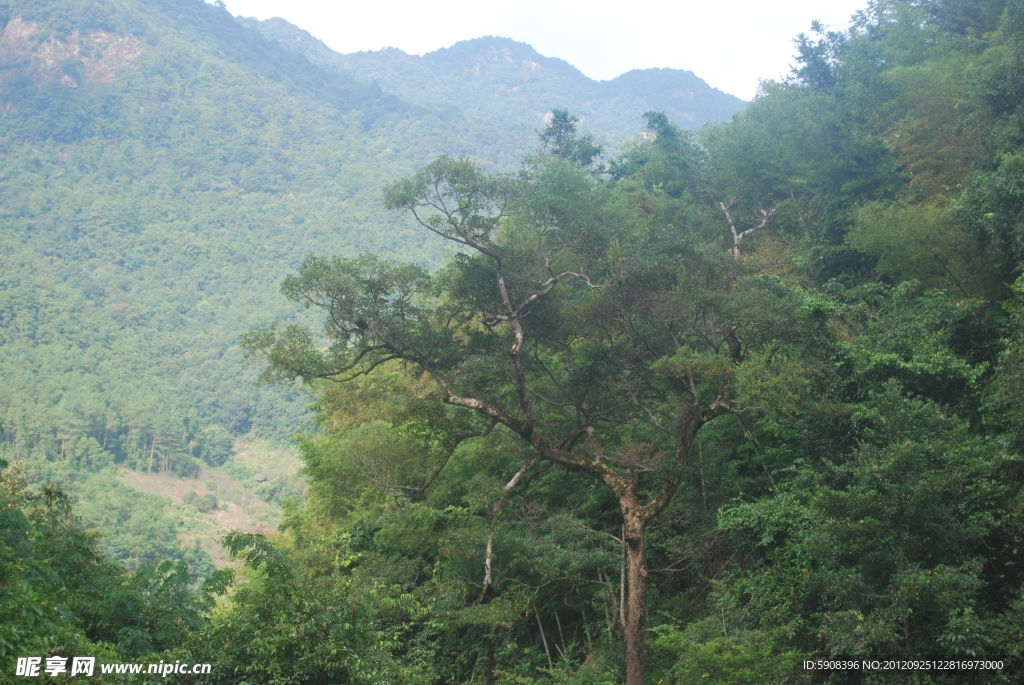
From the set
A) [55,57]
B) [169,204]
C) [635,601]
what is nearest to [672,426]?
[635,601]

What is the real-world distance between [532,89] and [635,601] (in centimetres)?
18547

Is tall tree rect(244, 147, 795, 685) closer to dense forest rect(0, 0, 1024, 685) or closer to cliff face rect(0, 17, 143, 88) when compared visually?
dense forest rect(0, 0, 1024, 685)

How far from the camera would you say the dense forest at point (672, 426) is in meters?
8.62

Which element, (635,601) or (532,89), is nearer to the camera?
(635,601)

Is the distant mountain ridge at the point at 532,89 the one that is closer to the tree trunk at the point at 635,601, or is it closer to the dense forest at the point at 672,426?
the dense forest at the point at 672,426

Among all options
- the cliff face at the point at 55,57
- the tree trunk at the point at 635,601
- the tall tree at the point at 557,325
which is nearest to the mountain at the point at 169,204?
the cliff face at the point at 55,57

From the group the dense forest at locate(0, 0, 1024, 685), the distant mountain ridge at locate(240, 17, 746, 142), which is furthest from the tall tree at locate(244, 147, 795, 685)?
the distant mountain ridge at locate(240, 17, 746, 142)

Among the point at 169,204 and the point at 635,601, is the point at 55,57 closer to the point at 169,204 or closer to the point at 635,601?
the point at 169,204

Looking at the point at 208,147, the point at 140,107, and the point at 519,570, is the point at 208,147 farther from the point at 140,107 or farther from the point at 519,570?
the point at 519,570

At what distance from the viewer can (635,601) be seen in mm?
10680

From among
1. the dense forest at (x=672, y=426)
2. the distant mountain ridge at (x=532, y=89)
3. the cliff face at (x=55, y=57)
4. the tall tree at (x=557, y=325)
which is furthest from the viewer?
the distant mountain ridge at (x=532, y=89)

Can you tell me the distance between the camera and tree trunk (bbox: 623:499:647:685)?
34.2ft

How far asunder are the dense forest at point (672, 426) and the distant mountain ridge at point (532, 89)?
12967 centimetres

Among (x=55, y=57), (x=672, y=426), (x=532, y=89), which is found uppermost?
(x=532, y=89)
